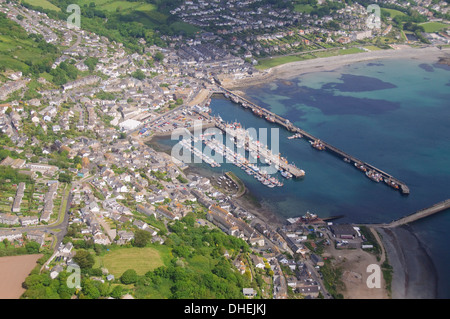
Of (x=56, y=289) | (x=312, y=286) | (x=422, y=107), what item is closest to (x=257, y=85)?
(x=422, y=107)

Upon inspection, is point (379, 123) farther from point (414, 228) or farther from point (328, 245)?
point (328, 245)

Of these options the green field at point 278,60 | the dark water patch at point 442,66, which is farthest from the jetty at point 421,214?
the dark water patch at point 442,66

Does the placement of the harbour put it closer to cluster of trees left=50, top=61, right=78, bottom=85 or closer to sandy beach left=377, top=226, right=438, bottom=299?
sandy beach left=377, top=226, right=438, bottom=299

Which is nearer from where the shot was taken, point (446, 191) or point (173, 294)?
point (173, 294)

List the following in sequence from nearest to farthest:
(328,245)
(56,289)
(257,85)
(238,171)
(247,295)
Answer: (56,289) < (247,295) < (328,245) < (238,171) < (257,85)

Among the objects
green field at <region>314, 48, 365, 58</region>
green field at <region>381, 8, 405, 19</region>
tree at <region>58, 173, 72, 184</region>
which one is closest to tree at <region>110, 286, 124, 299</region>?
tree at <region>58, 173, 72, 184</region>

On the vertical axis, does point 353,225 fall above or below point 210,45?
below
